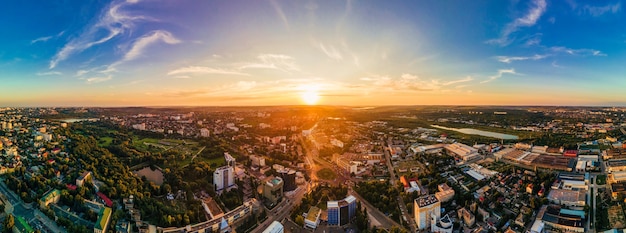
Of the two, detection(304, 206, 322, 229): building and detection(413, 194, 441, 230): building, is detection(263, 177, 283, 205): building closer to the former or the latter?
detection(304, 206, 322, 229): building

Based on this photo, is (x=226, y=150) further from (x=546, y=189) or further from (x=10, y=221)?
(x=546, y=189)

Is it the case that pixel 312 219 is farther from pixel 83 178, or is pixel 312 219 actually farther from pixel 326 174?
pixel 83 178

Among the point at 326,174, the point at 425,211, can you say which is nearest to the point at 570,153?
the point at 425,211

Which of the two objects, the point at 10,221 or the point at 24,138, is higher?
the point at 24,138

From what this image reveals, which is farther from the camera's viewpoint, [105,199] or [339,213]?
[105,199]

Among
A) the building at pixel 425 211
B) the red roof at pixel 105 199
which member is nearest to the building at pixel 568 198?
the building at pixel 425 211

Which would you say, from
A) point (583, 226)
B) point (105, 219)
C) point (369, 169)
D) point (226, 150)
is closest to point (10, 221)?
point (105, 219)
